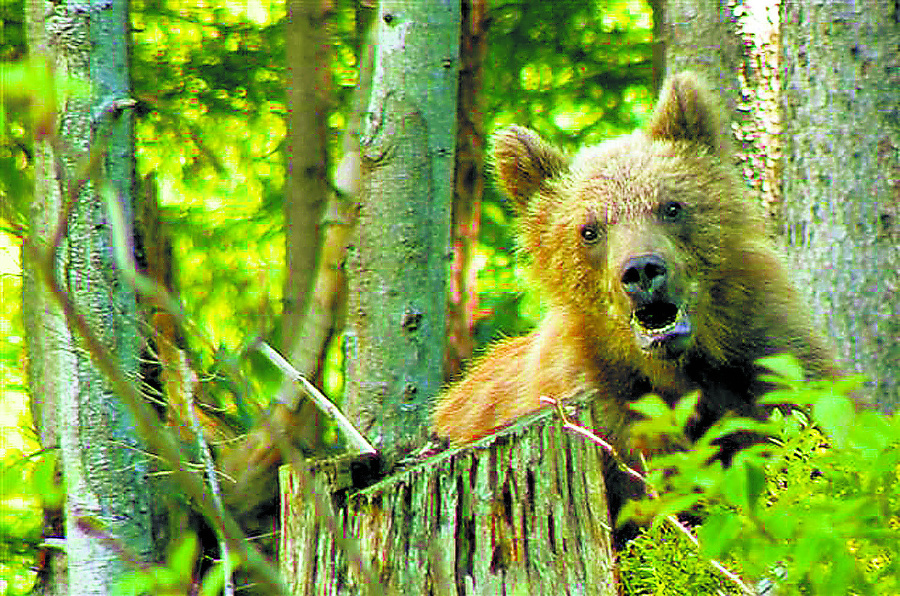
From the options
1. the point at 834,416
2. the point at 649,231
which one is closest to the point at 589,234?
the point at 649,231

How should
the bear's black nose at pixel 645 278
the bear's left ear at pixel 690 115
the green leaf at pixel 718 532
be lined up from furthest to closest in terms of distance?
the bear's left ear at pixel 690 115, the bear's black nose at pixel 645 278, the green leaf at pixel 718 532

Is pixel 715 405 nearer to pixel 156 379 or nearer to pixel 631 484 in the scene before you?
pixel 631 484

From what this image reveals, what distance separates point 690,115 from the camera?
5.70m

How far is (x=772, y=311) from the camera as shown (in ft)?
17.7

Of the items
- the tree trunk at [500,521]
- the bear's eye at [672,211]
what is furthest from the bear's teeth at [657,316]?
the tree trunk at [500,521]

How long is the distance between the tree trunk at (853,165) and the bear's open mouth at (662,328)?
1906 mm

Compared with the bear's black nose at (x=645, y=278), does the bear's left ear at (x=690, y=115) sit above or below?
above

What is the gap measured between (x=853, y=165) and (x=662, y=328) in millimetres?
2197

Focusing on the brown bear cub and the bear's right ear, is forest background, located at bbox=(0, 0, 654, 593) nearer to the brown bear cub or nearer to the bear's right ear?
the bear's right ear

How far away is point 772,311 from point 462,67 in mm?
2435

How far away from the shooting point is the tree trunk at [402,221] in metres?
5.38

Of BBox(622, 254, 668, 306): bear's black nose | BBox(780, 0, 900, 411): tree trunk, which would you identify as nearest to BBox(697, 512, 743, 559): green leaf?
BBox(622, 254, 668, 306): bear's black nose

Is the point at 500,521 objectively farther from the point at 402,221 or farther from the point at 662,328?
the point at 402,221

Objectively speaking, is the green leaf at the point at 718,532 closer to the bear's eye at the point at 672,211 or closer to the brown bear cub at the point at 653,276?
the brown bear cub at the point at 653,276
